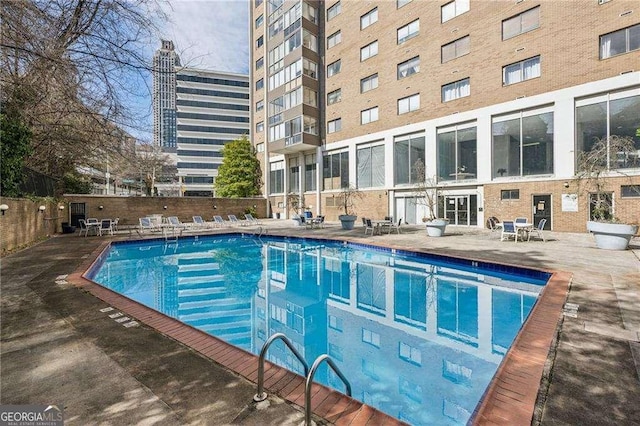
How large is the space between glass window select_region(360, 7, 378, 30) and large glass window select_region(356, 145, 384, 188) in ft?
32.0

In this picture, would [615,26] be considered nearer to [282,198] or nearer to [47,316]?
[47,316]

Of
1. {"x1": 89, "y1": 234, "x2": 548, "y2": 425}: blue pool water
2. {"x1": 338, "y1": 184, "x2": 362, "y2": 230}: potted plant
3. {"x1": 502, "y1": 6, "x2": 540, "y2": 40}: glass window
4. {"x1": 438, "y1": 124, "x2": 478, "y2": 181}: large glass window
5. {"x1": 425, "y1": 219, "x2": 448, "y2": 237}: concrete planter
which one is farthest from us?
{"x1": 338, "y1": 184, "x2": 362, "y2": 230}: potted plant

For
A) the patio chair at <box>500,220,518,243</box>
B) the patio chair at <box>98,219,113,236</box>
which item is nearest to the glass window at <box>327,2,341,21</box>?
the patio chair at <box>500,220,518,243</box>

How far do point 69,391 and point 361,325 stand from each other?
4217 millimetres

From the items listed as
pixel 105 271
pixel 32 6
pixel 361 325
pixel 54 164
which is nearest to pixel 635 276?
pixel 361 325

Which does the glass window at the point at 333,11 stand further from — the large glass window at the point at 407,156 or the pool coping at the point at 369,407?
the pool coping at the point at 369,407

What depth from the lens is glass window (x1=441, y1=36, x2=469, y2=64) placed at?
728 inches

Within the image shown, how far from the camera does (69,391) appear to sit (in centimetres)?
258

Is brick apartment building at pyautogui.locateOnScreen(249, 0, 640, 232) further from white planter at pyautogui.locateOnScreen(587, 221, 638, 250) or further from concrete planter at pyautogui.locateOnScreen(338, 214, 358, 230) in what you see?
white planter at pyautogui.locateOnScreen(587, 221, 638, 250)

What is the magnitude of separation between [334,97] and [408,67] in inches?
286

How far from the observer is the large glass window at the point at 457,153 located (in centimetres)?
1833

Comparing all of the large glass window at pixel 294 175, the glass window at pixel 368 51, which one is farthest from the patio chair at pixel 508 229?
the large glass window at pixel 294 175

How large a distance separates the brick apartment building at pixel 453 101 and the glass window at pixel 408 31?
0.62ft

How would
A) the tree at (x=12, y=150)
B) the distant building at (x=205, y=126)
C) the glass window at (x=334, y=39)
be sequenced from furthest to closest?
the distant building at (x=205, y=126), the glass window at (x=334, y=39), the tree at (x=12, y=150)
